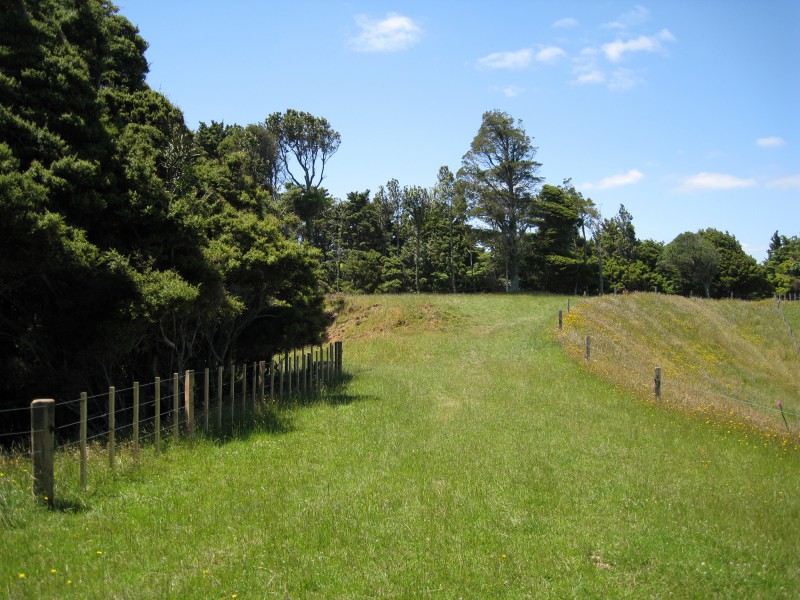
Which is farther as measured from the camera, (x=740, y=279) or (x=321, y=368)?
(x=740, y=279)

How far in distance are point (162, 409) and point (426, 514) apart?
11.0 metres

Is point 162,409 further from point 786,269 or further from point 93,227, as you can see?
point 786,269

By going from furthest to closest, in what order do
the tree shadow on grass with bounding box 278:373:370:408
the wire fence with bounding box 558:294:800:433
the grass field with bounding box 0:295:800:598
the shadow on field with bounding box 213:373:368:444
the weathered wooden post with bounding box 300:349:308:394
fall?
the wire fence with bounding box 558:294:800:433
the weathered wooden post with bounding box 300:349:308:394
the tree shadow on grass with bounding box 278:373:370:408
the shadow on field with bounding box 213:373:368:444
the grass field with bounding box 0:295:800:598

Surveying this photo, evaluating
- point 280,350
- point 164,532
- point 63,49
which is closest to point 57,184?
point 63,49

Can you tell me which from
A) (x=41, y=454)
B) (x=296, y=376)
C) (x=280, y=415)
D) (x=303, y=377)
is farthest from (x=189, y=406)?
(x=303, y=377)

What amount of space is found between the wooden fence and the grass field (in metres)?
0.43

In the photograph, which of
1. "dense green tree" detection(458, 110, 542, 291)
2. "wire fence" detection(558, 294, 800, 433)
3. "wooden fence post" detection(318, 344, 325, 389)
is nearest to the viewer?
"wooden fence post" detection(318, 344, 325, 389)

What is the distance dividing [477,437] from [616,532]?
17.0 feet

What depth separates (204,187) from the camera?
18.8m

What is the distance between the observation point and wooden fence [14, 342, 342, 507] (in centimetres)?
724

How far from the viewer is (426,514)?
764 cm

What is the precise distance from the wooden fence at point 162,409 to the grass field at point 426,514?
1.42ft

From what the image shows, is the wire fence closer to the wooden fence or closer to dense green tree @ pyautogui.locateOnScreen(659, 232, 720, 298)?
the wooden fence

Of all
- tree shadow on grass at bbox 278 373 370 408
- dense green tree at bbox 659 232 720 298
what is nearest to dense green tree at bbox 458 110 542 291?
dense green tree at bbox 659 232 720 298
